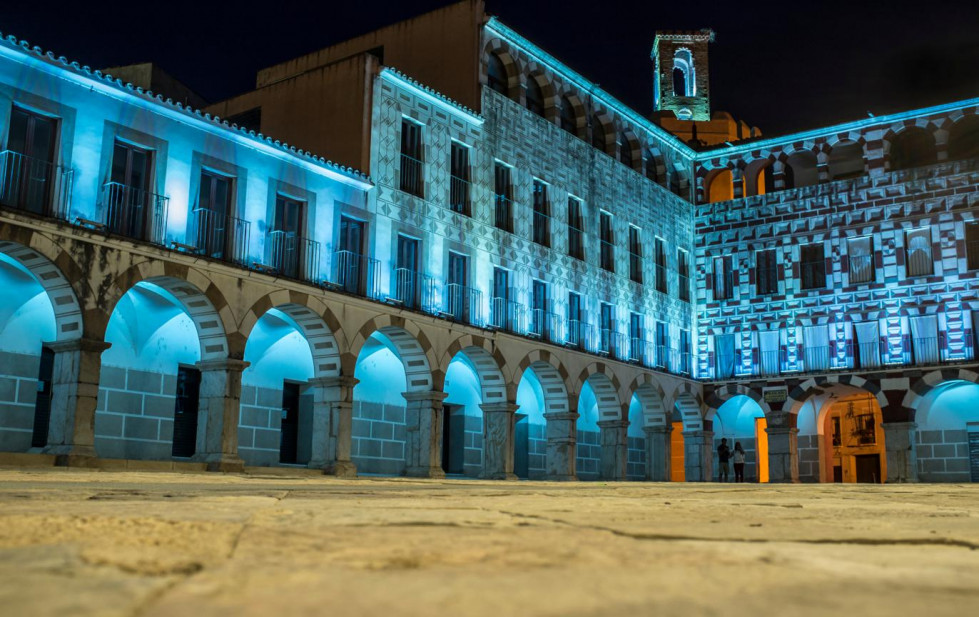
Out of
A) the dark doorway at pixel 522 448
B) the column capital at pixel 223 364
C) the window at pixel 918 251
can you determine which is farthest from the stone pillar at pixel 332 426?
the window at pixel 918 251

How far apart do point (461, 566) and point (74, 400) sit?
13.5 m

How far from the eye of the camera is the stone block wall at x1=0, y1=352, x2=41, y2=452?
1588cm

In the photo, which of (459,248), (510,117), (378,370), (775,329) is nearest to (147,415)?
(378,370)

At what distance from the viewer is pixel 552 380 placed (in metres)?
25.0

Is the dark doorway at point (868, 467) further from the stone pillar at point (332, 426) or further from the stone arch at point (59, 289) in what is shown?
the stone arch at point (59, 289)

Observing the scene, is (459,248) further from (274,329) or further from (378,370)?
(274,329)

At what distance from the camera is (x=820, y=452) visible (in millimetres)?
30516

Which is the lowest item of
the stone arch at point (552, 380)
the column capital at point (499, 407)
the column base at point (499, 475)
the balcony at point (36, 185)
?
the column base at point (499, 475)

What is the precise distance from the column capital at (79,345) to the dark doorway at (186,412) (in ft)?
12.9

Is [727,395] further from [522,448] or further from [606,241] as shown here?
[522,448]

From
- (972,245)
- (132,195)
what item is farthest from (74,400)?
(972,245)

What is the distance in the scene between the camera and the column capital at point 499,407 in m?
22.9

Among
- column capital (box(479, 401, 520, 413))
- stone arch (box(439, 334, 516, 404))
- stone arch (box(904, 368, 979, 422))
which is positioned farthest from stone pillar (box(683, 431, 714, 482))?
stone arch (box(439, 334, 516, 404))

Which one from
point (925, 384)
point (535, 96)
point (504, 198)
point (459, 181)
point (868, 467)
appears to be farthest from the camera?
point (868, 467)
